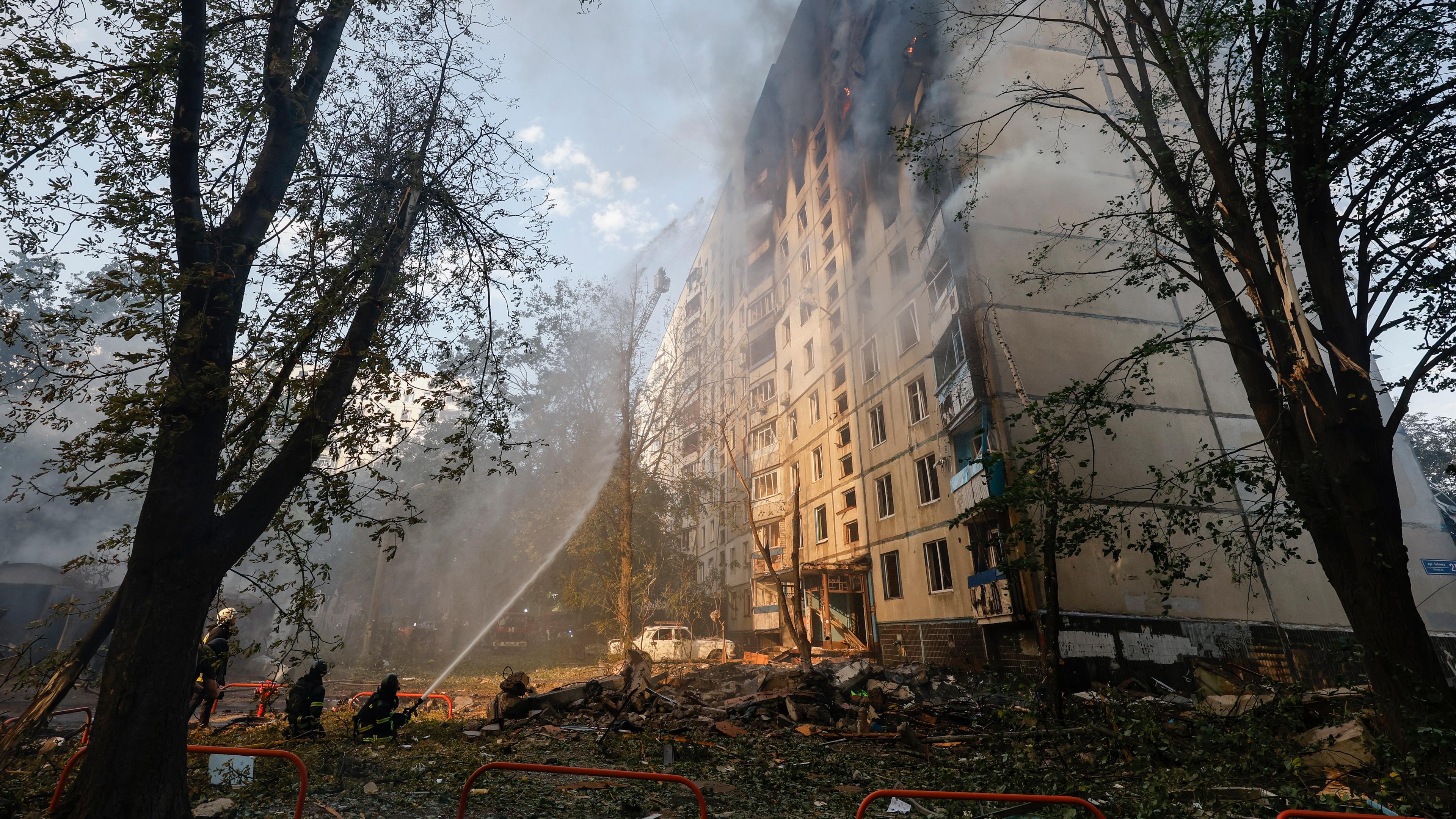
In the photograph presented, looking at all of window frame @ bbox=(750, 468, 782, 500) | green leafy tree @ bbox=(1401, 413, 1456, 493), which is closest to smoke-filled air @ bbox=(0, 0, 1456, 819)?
window frame @ bbox=(750, 468, 782, 500)

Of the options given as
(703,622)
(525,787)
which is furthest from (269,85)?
(703,622)

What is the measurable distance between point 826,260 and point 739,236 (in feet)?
37.9

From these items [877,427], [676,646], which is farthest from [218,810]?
[877,427]

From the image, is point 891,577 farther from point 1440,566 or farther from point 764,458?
point 1440,566

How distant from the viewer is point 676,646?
23766mm

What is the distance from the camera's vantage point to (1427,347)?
23.7 ft

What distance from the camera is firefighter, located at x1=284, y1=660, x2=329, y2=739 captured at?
8719mm

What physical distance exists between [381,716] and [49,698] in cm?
404

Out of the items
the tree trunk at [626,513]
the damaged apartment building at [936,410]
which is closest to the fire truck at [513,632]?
the damaged apartment building at [936,410]

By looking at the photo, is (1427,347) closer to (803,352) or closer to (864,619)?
(864,619)

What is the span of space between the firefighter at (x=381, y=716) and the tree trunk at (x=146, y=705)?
4.53m

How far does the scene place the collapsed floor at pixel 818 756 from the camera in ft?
20.5

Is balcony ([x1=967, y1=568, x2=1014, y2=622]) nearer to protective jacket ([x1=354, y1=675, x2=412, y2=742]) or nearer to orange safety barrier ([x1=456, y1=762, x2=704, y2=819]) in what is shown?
orange safety barrier ([x1=456, y1=762, x2=704, y2=819])

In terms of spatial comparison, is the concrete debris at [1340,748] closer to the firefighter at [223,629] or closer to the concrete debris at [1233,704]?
the concrete debris at [1233,704]
